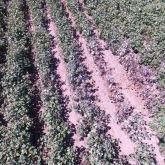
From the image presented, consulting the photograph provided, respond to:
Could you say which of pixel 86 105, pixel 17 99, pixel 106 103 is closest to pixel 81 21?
pixel 106 103

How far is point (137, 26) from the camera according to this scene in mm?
17859

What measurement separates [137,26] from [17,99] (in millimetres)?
7270

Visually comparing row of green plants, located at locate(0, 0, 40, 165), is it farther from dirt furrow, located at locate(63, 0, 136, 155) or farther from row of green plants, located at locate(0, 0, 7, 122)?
dirt furrow, located at locate(63, 0, 136, 155)

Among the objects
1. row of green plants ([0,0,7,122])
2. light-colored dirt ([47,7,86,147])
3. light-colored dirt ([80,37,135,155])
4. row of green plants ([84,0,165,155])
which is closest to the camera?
light-colored dirt ([80,37,135,155])

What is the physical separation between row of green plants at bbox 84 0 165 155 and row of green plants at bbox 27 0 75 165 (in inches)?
120

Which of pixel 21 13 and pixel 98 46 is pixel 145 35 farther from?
pixel 21 13

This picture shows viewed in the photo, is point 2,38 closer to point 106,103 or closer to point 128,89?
point 106,103

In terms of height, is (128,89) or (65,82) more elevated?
(128,89)

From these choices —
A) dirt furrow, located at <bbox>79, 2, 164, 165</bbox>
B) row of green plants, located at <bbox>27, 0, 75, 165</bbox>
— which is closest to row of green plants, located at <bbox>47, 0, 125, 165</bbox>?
row of green plants, located at <bbox>27, 0, 75, 165</bbox>

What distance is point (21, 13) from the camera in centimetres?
2089

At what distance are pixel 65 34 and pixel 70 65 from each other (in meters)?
2.69

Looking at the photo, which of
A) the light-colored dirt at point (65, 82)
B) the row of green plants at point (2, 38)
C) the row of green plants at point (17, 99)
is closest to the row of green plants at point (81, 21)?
the light-colored dirt at point (65, 82)

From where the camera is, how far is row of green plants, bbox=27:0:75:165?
12.4m

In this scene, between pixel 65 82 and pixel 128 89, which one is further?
pixel 65 82
